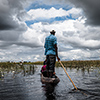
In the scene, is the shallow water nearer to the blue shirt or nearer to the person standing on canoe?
the person standing on canoe

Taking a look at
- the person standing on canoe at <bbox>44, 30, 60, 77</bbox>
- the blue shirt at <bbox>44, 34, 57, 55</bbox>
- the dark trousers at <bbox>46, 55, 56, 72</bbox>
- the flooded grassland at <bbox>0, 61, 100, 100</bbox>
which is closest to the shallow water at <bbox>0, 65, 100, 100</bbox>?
the flooded grassland at <bbox>0, 61, 100, 100</bbox>

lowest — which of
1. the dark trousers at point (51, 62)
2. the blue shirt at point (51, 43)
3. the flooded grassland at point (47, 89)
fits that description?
the flooded grassland at point (47, 89)

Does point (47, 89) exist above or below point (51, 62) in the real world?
below

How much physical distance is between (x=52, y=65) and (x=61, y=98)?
3.77m

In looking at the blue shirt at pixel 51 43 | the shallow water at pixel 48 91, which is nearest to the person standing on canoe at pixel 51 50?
the blue shirt at pixel 51 43

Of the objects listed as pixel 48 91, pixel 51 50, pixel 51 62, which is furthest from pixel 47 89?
pixel 51 50

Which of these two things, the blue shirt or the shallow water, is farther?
the blue shirt

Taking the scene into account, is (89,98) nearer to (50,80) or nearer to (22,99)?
(22,99)

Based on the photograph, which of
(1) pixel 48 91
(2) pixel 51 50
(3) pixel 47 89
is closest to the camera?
(1) pixel 48 91

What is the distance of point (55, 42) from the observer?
8805 millimetres

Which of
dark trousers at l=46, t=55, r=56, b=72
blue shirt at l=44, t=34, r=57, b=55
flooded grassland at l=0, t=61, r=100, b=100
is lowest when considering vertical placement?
flooded grassland at l=0, t=61, r=100, b=100

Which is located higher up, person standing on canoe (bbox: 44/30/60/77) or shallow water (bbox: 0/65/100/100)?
person standing on canoe (bbox: 44/30/60/77)

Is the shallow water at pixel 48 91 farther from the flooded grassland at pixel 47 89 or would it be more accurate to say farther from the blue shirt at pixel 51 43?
the blue shirt at pixel 51 43

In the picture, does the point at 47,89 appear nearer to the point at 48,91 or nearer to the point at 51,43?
the point at 48,91
